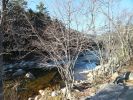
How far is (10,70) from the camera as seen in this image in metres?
27.8

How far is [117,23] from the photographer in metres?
21.3

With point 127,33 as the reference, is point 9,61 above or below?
below

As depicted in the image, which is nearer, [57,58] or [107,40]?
[57,58]

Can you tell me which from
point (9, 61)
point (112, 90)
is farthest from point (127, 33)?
point (112, 90)

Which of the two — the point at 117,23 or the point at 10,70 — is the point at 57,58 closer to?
the point at 117,23

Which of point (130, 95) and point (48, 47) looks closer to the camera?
point (130, 95)

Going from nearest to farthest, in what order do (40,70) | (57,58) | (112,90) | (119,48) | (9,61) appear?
(112,90) → (57,58) → (119,48) → (40,70) → (9,61)

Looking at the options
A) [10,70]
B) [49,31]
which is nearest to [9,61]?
[10,70]

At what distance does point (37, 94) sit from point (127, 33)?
8.98 metres

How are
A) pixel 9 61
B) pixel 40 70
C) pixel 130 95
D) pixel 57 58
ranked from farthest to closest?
pixel 9 61 < pixel 40 70 < pixel 57 58 < pixel 130 95

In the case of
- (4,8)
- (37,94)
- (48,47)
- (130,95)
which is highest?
(4,8)

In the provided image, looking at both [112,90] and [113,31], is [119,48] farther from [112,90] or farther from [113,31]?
[112,90]

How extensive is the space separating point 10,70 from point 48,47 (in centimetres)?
1452

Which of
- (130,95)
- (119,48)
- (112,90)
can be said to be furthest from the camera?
(119,48)
